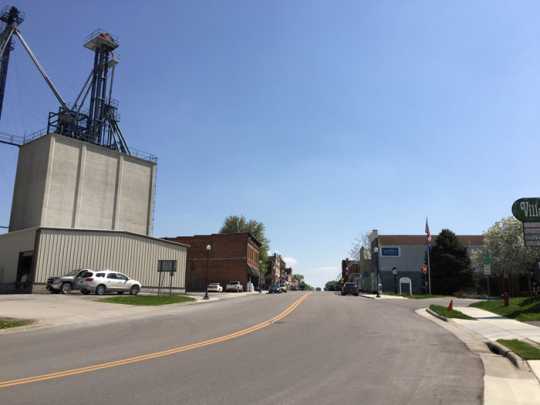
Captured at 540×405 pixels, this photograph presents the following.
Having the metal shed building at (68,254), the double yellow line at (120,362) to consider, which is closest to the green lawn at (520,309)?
the double yellow line at (120,362)

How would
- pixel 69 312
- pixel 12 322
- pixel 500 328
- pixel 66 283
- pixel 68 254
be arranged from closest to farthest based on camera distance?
pixel 12 322, pixel 500 328, pixel 69 312, pixel 66 283, pixel 68 254

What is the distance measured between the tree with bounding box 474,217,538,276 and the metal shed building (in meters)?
36.7

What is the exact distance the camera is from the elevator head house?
3628cm

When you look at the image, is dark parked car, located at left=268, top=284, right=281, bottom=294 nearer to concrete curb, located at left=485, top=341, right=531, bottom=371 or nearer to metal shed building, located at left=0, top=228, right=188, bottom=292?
metal shed building, located at left=0, top=228, right=188, bottom=292

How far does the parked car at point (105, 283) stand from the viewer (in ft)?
103

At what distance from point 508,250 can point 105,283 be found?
150ft

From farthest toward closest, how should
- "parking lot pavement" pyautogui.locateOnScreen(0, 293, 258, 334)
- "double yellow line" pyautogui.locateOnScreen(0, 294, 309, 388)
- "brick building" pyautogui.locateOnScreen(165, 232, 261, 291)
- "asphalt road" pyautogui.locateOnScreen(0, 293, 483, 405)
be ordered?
"brick building" pyautogui.locateOnScreen(165, 232, 261, 291), "parking lot pavement" pyautogui.locateOnScreen(0, 293, 258, 334), "double yellow line" pyautogui.locateOnScreen(0, 294, 309, 388), "asphalt road" pyautogui.locateOnScreen(0, 293, 483, 405)

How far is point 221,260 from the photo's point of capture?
71250 mm

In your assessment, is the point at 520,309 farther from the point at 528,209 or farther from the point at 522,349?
the point at 522,349

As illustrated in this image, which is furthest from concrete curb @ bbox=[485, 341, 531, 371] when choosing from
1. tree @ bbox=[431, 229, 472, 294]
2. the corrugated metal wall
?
tree @ bbox=[431, 229, 472, 294]

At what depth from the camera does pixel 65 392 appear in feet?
22.2

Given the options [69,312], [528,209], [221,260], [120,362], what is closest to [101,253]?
[69,312]

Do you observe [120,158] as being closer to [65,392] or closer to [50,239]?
[50,239]

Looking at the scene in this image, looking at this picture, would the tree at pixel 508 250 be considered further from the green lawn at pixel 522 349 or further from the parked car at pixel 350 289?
the green lawn at pixel 522 349
